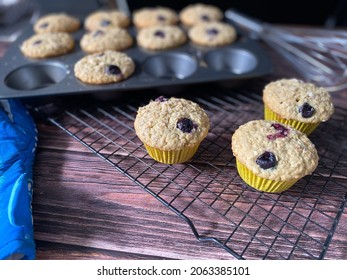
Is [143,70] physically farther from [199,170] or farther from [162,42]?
[199,170]

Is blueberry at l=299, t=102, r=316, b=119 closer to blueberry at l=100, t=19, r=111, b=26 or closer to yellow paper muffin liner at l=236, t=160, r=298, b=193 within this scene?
yellow paper muffin liner at l=236, t=160, r=298, b=193

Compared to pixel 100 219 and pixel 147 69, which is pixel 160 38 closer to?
pixel 147 69

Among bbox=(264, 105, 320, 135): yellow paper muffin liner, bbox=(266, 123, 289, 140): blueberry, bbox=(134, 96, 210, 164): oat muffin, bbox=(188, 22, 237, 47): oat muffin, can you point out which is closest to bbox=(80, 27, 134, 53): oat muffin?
bbox=(188, 22, 237, 47): oat muffin

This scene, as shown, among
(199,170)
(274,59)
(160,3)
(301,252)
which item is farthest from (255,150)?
(160,3)

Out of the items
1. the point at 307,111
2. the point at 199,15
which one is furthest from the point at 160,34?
the point at 307,111

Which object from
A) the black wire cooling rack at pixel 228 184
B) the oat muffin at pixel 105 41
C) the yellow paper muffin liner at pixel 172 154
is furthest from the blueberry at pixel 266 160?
the oat muffin at pixel 105 41
